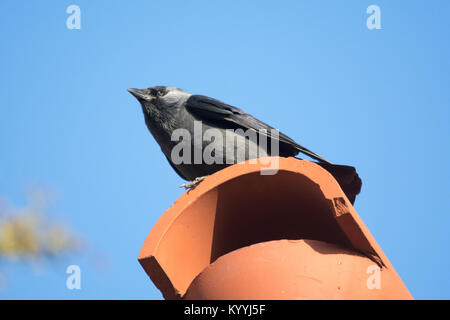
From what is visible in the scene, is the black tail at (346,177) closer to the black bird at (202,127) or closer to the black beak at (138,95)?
the black bird at (202,127)

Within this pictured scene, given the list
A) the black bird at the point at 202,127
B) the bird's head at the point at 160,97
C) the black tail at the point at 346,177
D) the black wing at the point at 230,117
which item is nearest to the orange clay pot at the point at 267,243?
the black tail at the point at 346,177

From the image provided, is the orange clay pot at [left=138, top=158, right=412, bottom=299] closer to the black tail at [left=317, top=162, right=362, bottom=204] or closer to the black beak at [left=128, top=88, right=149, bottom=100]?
the black tail at [left=317, top=162, right=362, bottom=204]

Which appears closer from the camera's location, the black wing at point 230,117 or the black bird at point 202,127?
the black bird at point 202,127

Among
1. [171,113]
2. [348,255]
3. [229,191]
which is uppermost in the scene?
[171,113]

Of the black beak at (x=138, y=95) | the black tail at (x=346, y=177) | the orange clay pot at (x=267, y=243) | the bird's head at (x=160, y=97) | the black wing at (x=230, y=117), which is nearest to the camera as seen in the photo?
the orange clay pot at (x=267, y=243)

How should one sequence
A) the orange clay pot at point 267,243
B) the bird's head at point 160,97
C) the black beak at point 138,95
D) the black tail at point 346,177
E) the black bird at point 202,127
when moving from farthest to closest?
the black beak at point 138,95
the bird's head at point 160,97
the black bird at point 202,127
the black tail at point 346,177
the orange clay pot at point 267,243

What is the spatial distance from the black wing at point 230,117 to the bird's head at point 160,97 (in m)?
0.24

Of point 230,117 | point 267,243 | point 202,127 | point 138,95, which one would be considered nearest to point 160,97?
point 138,95

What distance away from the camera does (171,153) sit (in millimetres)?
4812

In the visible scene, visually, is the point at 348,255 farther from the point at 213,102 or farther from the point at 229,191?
the point at 213,102

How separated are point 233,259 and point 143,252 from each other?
0.45 metres

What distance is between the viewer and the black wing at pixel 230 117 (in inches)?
182

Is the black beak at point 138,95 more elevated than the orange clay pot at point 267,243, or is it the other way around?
the black beak at point 138,95
